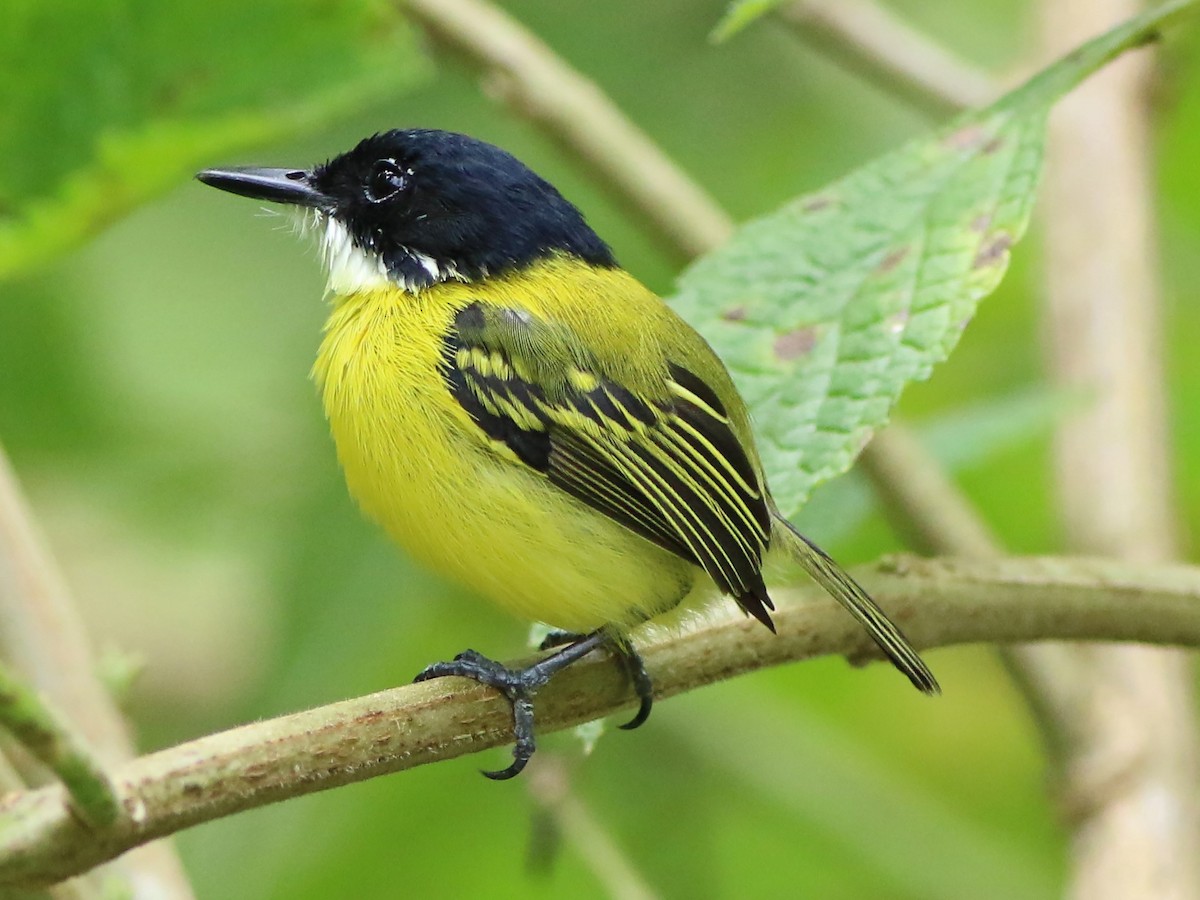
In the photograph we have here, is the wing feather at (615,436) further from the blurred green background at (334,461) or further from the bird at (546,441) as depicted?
the blurred green background at (334,461)

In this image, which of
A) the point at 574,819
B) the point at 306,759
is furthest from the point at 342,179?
the point at 306,759

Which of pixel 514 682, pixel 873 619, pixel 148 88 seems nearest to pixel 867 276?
pixel 873 619

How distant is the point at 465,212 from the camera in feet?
10.2

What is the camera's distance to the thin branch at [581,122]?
119 inches

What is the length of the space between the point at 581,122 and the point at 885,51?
Answer: 3.41 ft

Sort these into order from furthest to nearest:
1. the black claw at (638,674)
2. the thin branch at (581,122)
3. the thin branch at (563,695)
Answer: the thin branch at (581,122), the black claw at (638,674), the thin branch at (563,695)

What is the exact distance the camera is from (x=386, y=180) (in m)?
3.24

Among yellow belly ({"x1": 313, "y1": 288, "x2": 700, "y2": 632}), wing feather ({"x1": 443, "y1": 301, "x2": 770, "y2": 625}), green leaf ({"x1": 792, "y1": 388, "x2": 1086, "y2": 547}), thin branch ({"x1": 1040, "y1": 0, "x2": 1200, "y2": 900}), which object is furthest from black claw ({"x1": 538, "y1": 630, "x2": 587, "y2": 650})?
thin branch ({"x1": 1040, "y1": 0, "x2": 1200, "y2": 900})

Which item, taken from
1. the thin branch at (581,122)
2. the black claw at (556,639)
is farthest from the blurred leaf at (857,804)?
the thin branch at (581,122)

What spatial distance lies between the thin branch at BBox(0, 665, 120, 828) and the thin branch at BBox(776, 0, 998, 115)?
105 inches

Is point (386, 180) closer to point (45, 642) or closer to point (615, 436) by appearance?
point (615, 436)

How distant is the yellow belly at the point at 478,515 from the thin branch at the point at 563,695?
0.96 ft

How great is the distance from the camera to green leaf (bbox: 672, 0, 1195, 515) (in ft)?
6.94

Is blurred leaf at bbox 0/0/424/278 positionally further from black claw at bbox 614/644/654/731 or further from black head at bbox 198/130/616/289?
black claw at bbox 614/644/654/731
